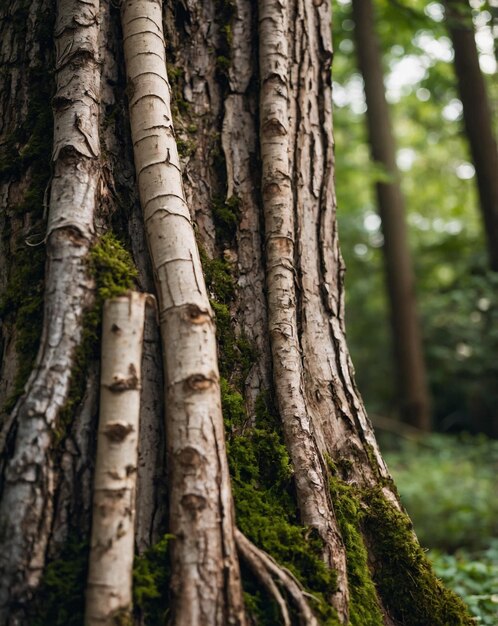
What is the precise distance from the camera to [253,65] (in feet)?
8.48

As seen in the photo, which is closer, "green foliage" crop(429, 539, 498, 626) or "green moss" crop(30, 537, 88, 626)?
"green moss" crop(30, 537, 88, 626)

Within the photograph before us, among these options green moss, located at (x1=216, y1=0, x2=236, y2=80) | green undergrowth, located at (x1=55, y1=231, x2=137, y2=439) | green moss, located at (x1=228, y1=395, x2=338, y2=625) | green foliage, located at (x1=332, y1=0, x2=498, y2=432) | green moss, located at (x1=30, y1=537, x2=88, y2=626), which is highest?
green foliage, located at (x1=332, y1=0, x2=498, y2=432)

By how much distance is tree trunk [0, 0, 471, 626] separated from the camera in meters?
1.72

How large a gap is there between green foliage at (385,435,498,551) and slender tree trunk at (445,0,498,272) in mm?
3084

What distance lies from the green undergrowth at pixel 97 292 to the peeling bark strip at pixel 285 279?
0.61 meters

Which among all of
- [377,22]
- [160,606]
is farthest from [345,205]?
[160,606]

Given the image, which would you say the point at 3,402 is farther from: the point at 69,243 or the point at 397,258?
the point at 397,258

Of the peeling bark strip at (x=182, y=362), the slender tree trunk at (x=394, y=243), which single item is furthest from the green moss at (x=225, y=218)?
the slender tree trunk at (x=394, y=243)

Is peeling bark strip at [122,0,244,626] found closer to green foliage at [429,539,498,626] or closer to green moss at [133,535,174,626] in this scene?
green moss at [133,535,174,626]

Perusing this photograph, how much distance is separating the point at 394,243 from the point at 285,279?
7.93 meters

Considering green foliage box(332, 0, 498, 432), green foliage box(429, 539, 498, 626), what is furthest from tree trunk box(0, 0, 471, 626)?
green foliage box(332, 0, 498, 432)

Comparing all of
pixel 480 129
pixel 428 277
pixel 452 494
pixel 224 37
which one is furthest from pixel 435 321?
pixel 224 37

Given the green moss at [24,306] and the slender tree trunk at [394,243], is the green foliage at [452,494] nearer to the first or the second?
the slender tree trunk at [394,243]

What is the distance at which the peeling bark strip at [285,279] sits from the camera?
2.01 metres
